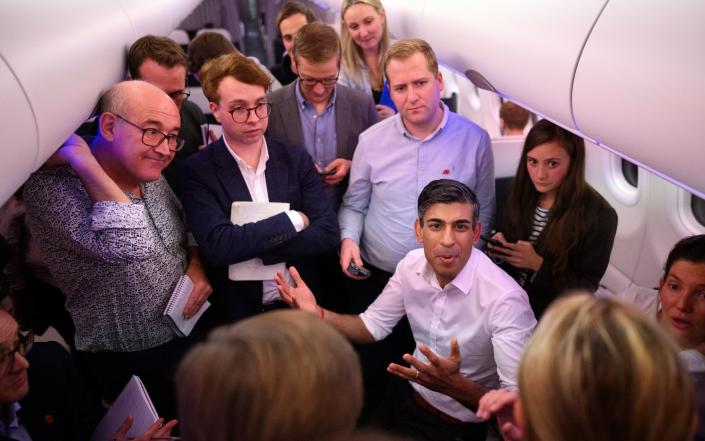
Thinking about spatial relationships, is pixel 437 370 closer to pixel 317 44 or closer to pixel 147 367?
pixel 147 367

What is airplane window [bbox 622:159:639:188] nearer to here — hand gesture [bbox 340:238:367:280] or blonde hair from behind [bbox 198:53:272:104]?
hand gesture [bbox 340:238:367:280]

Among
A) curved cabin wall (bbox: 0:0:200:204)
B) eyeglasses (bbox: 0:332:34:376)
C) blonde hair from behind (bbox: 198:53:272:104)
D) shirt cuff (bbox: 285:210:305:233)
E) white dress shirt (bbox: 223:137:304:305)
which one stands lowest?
eyeglasses (bbox: 0:332:34:376)

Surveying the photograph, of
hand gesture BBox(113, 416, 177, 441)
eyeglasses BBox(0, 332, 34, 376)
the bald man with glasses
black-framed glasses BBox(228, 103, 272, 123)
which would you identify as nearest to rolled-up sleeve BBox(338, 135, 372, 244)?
black-framed glasses BBox(228, 103, 272, 123)

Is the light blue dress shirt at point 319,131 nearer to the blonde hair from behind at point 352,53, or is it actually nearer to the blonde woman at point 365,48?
the blonde woman at point 365,48

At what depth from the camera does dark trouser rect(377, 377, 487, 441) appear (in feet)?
7.27

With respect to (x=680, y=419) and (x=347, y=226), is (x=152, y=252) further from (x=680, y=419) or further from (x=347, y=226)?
(x=680, y=419)

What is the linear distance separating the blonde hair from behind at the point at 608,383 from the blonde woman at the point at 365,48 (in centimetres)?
265

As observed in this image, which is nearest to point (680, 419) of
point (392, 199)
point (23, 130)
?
point (23, 130)

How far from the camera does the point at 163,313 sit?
2.03 metres

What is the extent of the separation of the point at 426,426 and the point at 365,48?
2.40m

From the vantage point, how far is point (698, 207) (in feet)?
12.5

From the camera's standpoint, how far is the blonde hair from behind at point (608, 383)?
849 mm

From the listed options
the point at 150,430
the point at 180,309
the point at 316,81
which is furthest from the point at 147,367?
the point at 316,81

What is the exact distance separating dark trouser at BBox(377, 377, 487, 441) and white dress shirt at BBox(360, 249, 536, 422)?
52 mm
